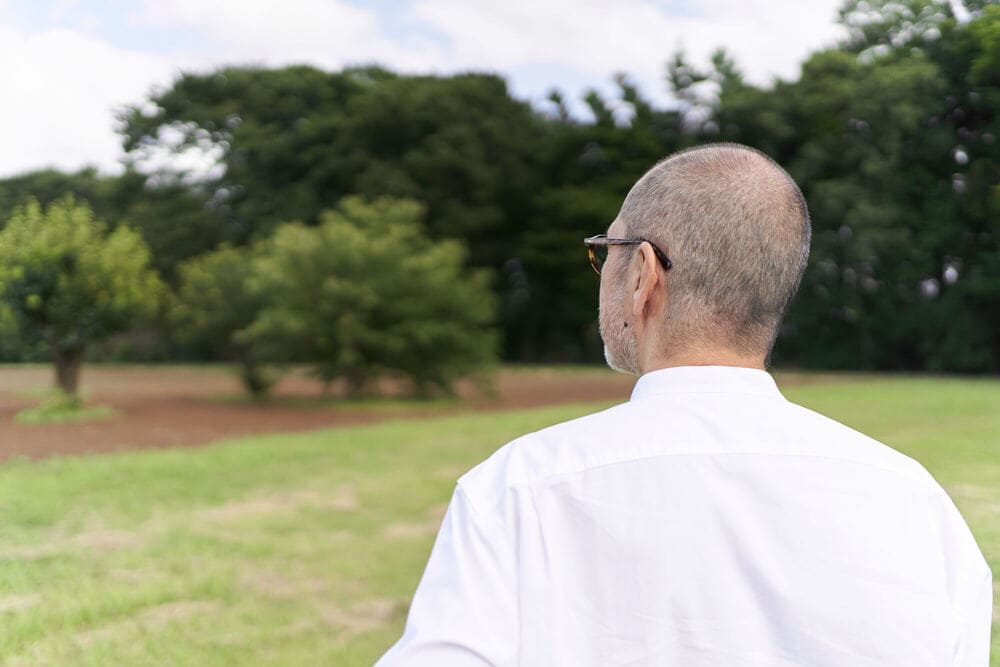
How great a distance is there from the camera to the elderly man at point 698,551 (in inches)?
34.1

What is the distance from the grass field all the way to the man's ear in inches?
121

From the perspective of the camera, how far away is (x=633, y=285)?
3.52 feet

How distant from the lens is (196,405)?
47.3 ft

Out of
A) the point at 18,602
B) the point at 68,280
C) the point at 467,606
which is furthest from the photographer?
the point at 68,280

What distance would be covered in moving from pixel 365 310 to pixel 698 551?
567 inches

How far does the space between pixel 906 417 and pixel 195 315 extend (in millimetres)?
10892

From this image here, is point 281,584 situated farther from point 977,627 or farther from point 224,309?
point 224,309

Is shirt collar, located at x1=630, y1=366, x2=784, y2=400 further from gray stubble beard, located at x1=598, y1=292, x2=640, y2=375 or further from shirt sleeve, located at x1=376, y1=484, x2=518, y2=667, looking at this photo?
shirt sleeve, located at x1=376, y1=484, x2=518, y2=667

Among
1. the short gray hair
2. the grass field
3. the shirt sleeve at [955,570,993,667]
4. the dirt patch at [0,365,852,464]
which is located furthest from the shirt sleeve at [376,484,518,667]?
the dirt patch at [0,365,852,464]

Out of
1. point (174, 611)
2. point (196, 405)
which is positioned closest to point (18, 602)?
point (174, 611)

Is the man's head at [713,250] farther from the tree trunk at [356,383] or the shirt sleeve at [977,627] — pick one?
the tree trunk at [356,383]

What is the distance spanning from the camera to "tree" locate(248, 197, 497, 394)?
14.8m

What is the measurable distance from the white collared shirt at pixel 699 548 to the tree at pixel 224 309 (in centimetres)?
1499

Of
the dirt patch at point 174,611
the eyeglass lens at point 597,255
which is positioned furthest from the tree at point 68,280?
the eyeglass lens at point 597,255
